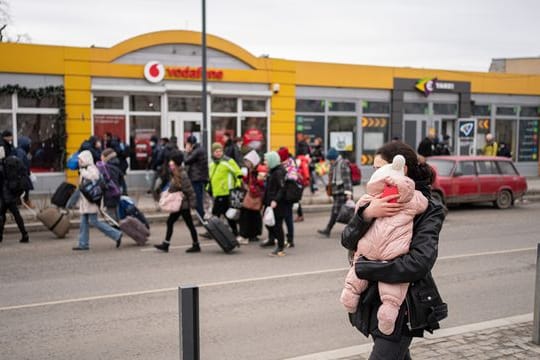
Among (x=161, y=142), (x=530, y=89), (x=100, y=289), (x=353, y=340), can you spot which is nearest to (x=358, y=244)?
(x=353, y=340)

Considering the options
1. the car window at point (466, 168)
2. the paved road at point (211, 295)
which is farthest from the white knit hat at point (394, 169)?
the car window at point (466, 168)

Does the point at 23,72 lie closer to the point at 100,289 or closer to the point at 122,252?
the point at 122,252

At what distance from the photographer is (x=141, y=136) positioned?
62.1ft

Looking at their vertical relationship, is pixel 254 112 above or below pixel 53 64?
below

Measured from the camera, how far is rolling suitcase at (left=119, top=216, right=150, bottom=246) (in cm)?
1045

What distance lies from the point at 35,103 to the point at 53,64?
130 cm

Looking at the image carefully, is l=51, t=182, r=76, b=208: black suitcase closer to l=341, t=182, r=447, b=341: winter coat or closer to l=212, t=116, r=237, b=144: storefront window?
l=212, t=116, r=237, b=144: storefront window

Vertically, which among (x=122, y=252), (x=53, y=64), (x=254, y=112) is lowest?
(x=122, y=252)

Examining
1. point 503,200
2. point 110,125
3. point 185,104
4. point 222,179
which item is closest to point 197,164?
point 222,179

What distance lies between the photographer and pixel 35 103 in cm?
1728

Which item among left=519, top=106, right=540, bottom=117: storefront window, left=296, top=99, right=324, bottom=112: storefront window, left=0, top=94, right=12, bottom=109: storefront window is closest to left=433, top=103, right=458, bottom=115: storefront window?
left=519, top=106, right=540, bottom=117: storefront window

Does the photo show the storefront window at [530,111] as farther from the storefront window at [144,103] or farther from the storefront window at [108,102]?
the storefront window at [108,102]

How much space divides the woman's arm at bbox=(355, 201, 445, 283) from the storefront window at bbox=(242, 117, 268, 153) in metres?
17.4

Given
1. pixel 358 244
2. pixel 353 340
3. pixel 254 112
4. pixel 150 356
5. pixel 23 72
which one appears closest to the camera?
pixel 358 244
